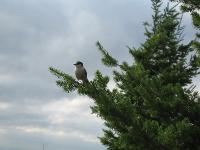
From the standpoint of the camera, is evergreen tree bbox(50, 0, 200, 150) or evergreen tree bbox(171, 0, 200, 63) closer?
evergreen tree bbox(50, 0, 200, 150)

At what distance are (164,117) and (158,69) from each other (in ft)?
27.1

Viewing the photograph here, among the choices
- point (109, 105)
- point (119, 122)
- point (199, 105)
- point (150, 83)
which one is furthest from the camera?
point (199, 105)

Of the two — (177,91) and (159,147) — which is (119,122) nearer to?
(159,147)

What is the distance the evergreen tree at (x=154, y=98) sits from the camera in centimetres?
941

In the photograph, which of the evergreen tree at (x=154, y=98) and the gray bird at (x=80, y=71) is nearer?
the evergreen tree at (x=154, y=98)

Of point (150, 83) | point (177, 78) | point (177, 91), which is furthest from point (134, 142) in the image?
point (177, 78)

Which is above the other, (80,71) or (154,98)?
(80,71)

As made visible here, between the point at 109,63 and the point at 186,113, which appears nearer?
the point at 186,113

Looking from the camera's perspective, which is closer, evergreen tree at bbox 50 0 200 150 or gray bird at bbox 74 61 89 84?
evergreen tree at bbox 50 0 200 150

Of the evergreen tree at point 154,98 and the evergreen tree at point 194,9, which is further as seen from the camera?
the evergreen tree at point 194,9

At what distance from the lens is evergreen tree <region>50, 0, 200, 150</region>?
941cm

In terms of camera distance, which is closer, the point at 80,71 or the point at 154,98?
the point at 154,98

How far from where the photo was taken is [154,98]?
11.5 meters

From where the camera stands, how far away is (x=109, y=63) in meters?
20.3
